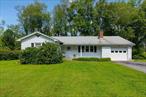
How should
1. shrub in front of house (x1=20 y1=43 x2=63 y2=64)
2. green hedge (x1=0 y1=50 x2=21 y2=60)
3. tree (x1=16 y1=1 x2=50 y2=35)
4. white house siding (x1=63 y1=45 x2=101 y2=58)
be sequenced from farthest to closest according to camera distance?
tree (x1=16 y1=1 x2=50 y2=35) → white house siding (x1=63 y1=45 x2=101 y2=58) → green hedge (x1=0 y1=50 x2=21 y2=60) → shrub in front of house (x1=20 y1=43 x2=63 y2=64)

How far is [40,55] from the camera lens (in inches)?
1238

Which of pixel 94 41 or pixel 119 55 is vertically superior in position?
pixel 94 41

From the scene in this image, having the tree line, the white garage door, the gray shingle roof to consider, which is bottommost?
the white garage door

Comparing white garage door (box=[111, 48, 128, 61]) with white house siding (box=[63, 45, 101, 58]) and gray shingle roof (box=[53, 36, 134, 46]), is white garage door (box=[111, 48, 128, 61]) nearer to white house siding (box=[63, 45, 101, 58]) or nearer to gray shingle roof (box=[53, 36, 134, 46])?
gray shingle roof (box=[53, 36, 134, 46])

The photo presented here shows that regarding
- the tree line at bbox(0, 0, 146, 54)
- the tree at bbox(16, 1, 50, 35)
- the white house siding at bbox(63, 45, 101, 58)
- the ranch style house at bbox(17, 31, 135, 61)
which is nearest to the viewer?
A: the ranch style house at bbox(17, 31, 135, 61)

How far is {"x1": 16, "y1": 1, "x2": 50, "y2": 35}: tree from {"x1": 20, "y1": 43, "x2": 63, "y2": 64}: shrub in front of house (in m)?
31.8

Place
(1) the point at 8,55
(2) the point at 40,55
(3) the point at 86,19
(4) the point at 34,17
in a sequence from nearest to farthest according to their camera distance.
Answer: (2) the point at 40,55
(1) the point at 8,55
(3) the point at 86,19
(4) the point at 34,17

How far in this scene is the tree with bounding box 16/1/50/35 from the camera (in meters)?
63.2

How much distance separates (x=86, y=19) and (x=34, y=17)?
12443mm

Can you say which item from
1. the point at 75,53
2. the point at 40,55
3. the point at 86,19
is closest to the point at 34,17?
the point at 86,19

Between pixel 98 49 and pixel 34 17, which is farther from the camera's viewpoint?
pixel 34 17

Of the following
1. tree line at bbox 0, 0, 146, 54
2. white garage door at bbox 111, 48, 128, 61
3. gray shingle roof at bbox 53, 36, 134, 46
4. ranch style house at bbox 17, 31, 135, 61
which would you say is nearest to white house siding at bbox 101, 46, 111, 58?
ranch style house at bbox 17, 31, 135, 61

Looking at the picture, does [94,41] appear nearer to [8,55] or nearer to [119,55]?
[119,55]

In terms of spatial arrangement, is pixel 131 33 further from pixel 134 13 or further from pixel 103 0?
pixel 103 0
